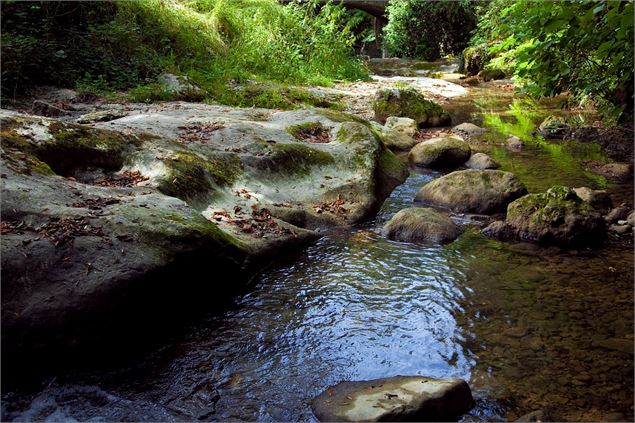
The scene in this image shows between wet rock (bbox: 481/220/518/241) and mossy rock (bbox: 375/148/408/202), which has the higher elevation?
mossy rock (bbox: 375/148/408/202)

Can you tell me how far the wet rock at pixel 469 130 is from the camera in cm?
1278

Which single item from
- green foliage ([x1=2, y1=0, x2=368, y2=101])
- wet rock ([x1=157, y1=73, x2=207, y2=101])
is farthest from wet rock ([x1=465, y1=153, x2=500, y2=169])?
wet rock ([x1=157, y1=73, x2=207, y2=101])

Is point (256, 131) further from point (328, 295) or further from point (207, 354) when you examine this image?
point (207, 354)

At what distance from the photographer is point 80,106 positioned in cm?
1041

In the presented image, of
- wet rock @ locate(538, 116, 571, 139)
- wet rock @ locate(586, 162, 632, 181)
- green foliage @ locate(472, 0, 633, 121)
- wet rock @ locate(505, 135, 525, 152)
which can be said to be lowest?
wet rock @ locate(586, 162, 632, 181)

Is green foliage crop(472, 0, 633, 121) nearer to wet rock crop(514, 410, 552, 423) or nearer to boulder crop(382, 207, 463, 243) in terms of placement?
boulder crop(382, 207, 463, 243)

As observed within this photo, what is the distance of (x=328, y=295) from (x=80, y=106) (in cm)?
760

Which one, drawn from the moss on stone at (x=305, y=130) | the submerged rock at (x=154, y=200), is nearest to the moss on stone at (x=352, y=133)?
the submerged rock at (x=154, y=200)

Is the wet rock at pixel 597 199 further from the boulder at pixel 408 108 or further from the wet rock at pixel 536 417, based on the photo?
the boulder at pixel 408 108

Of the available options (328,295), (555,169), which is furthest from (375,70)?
(328,295)

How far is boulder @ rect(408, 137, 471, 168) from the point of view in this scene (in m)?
10.0

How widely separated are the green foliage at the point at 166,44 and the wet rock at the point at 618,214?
8.97m

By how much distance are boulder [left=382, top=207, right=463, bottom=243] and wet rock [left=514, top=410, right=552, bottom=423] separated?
10.7 ft

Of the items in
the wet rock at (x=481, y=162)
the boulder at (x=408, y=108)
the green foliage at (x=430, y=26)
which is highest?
the green foliage at (x=430, y=26)
